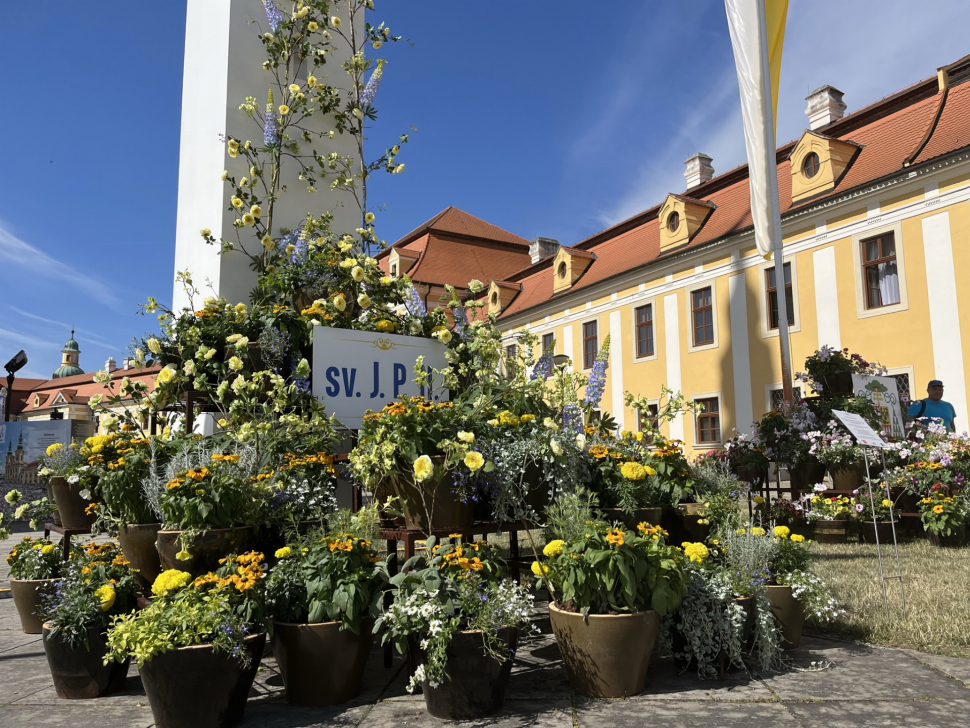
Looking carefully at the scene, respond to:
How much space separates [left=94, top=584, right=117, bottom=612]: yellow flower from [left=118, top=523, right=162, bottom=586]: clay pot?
26 cm

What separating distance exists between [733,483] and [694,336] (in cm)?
1476

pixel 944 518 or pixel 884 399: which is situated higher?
pixel 884 399

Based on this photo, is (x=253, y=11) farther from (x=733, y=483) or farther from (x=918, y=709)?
(x=918, y=709)

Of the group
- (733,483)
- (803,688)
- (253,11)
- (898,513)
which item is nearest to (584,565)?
(803,688)

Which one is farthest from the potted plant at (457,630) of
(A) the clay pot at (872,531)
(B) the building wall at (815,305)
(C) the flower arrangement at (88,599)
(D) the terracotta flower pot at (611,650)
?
(B) the building wall at (815,305)

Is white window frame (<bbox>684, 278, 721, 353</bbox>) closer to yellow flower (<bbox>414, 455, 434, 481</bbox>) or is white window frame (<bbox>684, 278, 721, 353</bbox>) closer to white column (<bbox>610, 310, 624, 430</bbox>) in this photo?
white column (<bbox>610, 310, 624, 430</bbox>)

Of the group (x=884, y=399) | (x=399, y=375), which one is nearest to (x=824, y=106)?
(x=884, y=399)

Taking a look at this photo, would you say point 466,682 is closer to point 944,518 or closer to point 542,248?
point 944,518

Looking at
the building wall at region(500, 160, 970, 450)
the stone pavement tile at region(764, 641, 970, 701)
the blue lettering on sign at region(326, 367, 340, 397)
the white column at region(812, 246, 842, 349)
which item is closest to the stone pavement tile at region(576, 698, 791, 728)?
the stone pavement tile at region(764, 641, 970, 701)

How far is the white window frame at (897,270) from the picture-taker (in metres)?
13.8

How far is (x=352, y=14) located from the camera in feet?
19.8

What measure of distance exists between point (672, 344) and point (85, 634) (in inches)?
703

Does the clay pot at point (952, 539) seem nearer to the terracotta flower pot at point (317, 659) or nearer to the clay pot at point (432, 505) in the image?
the clay pot at point (432, 505)

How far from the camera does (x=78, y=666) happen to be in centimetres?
291
